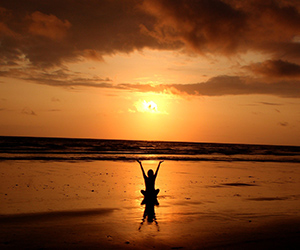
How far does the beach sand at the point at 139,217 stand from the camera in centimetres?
721

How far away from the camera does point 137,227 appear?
27.4ft

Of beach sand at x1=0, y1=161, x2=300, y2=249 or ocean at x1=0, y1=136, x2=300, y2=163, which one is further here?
ocean at x1=0, y1=136, x2=300, y2=163

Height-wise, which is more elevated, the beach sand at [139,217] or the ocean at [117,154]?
the ocean at [117,154]

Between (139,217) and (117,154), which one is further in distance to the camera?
(117,154)

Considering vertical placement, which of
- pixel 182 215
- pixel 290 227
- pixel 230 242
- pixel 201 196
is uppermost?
pixel 201 196

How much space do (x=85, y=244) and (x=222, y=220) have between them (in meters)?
4.46

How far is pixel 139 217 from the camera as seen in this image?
9445mm

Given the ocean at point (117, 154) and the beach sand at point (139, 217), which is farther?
the ocean at point (117, 154)

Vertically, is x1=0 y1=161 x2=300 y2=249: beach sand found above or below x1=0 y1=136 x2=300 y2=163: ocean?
below

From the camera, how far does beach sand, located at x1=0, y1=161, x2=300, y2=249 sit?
7.21 metres

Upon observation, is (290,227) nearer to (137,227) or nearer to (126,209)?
(137,227)

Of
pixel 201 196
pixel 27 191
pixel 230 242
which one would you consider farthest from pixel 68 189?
pixel 230 242

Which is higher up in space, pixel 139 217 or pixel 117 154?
pixel 117 154

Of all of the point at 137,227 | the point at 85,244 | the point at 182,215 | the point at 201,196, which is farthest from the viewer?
the point at 201,196
